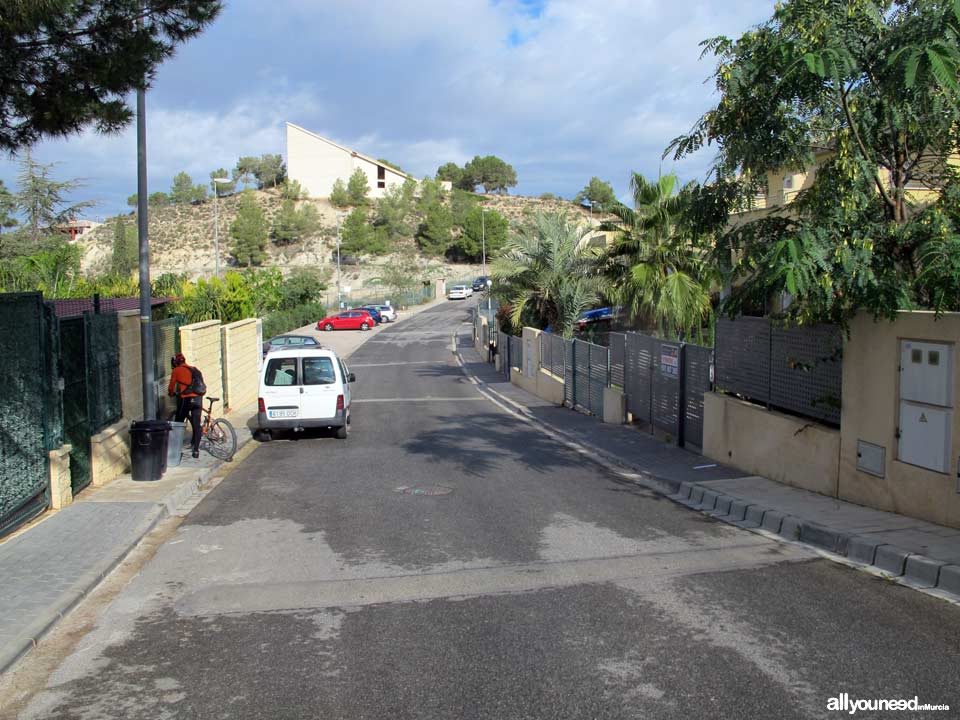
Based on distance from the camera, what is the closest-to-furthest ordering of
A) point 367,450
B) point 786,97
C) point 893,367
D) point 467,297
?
point 893,367, point 786,97, point 367,450, point 467,297

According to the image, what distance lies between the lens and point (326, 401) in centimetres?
1700

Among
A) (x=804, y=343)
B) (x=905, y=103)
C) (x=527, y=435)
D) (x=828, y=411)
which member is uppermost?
(x=905, y=103)

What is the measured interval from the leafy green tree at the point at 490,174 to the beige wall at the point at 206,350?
13779cm

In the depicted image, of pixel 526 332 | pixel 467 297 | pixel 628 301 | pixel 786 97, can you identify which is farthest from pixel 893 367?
pixel 467 297

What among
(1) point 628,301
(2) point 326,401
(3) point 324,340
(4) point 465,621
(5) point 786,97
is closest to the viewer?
(4) point 465,621

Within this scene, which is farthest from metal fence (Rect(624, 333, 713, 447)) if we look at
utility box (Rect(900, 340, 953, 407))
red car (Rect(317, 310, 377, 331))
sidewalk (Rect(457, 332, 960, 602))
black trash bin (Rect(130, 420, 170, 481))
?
red car (Rect(317, 310, 377, 331))

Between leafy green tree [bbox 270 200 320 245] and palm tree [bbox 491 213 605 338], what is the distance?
86.2 meters

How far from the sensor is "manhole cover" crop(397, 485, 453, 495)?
456 inches

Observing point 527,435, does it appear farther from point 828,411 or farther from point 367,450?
point 828,411

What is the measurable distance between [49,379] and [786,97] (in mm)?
9358

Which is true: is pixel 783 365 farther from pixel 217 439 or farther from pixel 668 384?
pixel 217 439

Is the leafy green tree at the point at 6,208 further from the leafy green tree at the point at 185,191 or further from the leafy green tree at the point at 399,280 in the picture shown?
the leafy green tree at the point at 185,191

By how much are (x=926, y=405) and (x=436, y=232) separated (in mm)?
108635

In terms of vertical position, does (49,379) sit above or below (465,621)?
above
